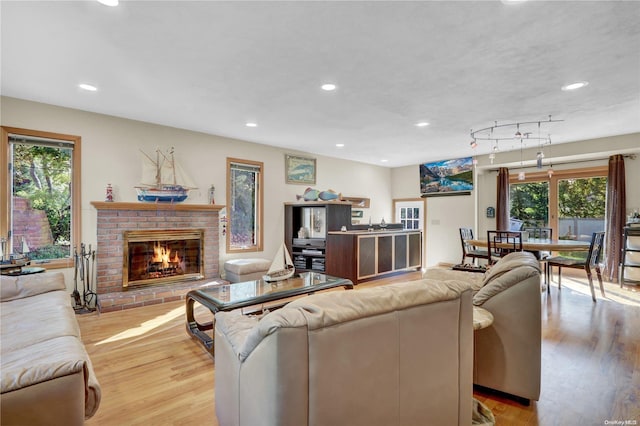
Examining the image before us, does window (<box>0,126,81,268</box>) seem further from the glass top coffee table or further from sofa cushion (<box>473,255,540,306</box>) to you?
sofa cushion (<box>473,255,540,306</box>)

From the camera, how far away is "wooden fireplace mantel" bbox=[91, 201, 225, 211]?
419 cm

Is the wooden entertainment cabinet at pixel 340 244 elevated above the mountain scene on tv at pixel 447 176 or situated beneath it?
situated beneath

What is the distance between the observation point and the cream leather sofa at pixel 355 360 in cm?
111

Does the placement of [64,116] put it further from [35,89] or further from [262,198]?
[262,198]

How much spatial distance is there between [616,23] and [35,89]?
17.6ft

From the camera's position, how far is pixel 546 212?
6.77 metres

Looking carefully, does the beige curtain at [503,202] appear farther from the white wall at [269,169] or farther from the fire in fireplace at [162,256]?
A: the fire in fireplace at [162,256]

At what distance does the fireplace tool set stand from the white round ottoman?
71.0 inches

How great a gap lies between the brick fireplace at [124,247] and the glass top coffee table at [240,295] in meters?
1.43

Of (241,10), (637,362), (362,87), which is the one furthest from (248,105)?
(637,362)

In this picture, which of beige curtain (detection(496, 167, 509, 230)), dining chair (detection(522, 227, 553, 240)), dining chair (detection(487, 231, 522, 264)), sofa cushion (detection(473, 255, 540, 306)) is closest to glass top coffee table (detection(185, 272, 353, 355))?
sofa cushion (detection(473, 255, 540, 306))

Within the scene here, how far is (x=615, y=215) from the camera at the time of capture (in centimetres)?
567

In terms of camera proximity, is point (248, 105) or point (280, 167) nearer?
point (248, 105)

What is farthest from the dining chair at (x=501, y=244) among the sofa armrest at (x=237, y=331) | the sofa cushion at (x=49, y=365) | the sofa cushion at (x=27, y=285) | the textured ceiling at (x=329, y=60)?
the sofa cushion at (x=27, y=285)
